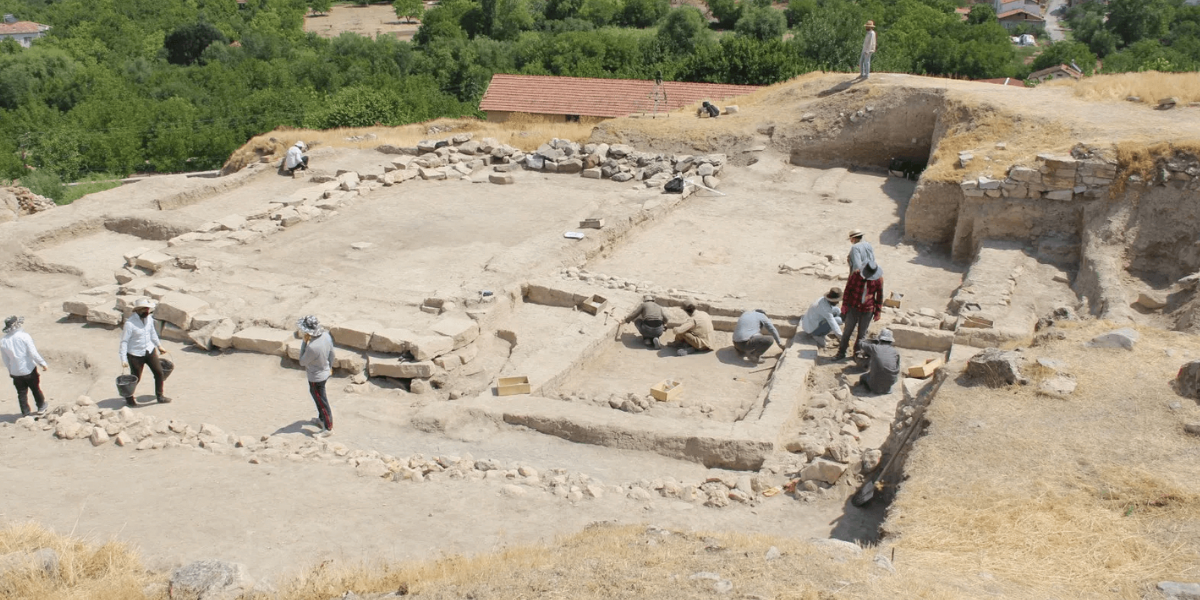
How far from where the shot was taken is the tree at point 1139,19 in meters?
49.2

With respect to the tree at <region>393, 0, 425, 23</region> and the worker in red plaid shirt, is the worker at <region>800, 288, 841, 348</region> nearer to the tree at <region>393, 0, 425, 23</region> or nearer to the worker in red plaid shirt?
the worker in red plaid shirt

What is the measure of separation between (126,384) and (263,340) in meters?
1.52

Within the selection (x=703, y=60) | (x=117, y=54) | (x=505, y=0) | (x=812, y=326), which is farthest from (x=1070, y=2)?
(x=812, y=326)

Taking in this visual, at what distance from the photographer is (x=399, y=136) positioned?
21438mm

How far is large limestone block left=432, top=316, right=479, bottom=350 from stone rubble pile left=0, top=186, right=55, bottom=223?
9018 mm

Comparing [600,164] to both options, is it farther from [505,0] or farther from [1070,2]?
[1070,2]

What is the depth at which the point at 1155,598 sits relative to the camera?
4.79m

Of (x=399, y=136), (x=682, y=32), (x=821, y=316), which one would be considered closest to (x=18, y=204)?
(x=399, y=136)

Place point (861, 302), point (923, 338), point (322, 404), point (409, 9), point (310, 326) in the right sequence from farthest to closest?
point (409, 9), point (923, 338), point (861, 302), point (322, 404), point (310, 326)

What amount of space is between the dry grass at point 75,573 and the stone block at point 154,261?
21.8 ft

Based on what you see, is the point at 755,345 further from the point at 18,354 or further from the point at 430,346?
the point at 18,354

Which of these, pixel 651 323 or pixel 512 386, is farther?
pixel 651 323

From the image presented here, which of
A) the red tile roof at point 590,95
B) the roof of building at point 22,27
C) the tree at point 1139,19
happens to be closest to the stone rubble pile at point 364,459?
the red tile roof at point 590,95

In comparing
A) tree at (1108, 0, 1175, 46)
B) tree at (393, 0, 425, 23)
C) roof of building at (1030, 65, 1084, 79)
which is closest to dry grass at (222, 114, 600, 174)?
roof of building at (1030, 65, 1084, 79)
